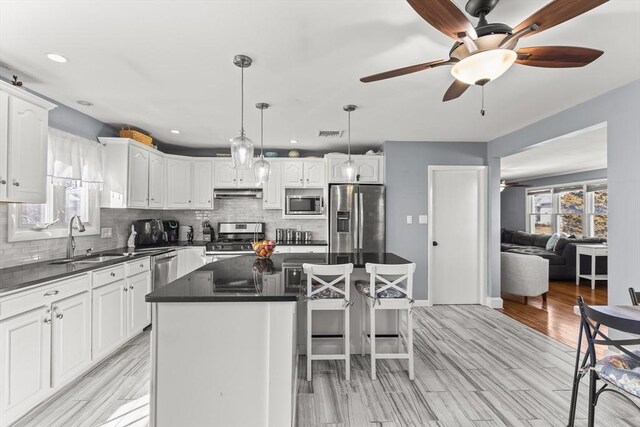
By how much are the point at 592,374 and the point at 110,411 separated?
3.07m

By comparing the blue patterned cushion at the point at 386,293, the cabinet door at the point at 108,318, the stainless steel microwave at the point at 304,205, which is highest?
the stainless steel microwave at the point at 304,205

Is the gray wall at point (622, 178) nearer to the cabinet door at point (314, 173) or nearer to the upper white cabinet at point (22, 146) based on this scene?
the cabinet door at point (314, 173)

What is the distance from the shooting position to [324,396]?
92.3 inches

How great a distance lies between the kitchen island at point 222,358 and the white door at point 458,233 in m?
3.56

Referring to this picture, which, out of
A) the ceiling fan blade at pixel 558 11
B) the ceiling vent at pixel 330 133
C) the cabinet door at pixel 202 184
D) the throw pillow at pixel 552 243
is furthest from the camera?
the throw pillow at pixel 552 243

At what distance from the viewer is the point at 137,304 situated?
3391 mm

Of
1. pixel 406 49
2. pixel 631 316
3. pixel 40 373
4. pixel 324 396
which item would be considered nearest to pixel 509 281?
pixel 631 316

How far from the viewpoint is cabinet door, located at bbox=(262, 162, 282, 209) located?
5.08m

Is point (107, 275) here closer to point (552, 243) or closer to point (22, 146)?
point (22, 146)

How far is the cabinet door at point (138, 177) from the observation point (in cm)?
390

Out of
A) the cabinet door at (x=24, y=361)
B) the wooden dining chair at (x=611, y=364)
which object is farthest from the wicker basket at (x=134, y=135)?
the wooden dining chair at (x=611, y=364)

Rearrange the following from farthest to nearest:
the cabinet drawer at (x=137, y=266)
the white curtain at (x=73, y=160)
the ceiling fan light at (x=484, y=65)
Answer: the cabinet drawer at (x=137, y=266)
the white curtain at (x=73, y=160)
the ceiling fan light at (x=484, y=65)

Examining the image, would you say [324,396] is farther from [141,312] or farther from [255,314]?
[141,312]

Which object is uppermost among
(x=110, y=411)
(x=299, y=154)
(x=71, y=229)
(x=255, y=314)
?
(x=299, y=154)
